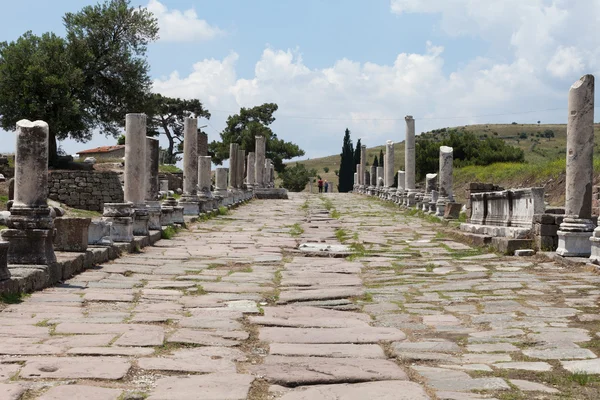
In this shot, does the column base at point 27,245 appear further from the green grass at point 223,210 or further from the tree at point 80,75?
the tree at point 80,75

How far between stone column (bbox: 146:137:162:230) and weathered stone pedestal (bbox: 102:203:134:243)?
2.21 m

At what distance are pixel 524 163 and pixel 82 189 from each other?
73.0 ft

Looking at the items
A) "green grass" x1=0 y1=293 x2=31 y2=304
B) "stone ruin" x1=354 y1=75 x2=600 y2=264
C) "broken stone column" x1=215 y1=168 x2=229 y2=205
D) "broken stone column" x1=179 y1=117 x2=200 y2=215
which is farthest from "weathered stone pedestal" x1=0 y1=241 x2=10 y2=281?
"broken stone column" x1=215 y1=168 x2=229 y2=205

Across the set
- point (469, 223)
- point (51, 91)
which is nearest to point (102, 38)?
point (51, 91)

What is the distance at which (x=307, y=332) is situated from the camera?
19.2ft

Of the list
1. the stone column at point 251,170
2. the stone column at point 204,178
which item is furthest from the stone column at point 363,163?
the stone column at point 204,178

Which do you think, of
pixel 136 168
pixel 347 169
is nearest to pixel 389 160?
pixel 136 168

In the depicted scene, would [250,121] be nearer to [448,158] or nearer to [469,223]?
[448,158]

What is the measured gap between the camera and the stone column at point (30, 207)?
7.88 meters

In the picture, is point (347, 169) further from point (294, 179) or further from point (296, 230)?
point (296, 230)

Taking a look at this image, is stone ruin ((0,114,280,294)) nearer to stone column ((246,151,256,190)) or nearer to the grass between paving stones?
the grass between paving stones

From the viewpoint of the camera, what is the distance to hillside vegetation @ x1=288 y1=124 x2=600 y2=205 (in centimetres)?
3006

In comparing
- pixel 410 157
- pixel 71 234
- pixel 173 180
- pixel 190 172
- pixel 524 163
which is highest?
pixel 524 163

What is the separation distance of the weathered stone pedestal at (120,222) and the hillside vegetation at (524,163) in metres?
16.8
